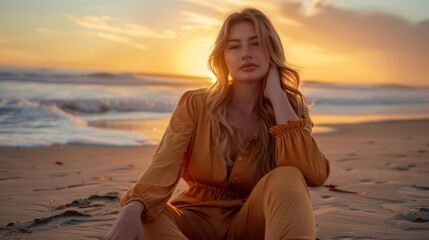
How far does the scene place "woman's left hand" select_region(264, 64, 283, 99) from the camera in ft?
10.9

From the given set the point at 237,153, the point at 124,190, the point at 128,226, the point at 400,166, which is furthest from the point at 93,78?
the point at 128,226

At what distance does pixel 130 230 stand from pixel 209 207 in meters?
0.68

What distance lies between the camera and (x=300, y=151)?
3010 millimetres

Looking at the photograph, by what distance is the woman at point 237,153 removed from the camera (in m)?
2.85

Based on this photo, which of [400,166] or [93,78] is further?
[93,78]

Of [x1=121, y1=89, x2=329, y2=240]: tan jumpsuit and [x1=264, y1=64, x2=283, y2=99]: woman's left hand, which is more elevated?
[x1=264, y1=64, x2=283, y2=99]: woman's left hand

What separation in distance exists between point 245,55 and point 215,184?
2.56ft

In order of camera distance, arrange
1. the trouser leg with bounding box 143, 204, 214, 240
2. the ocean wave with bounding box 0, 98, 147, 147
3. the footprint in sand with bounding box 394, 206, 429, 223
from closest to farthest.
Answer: the trouser leg with bounding box 143, 204, 214, 240
the footprint in sand with bounding box 394, 206, 429, 223
the ocean wave with bounding box 0, 98, 147, 147

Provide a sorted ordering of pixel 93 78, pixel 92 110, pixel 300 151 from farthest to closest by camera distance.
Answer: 1. pixel 93 78
2. pixel 92 110
3. pixel 300 151

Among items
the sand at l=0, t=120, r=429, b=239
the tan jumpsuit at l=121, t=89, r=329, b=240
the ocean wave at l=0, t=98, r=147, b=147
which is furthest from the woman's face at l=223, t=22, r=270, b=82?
the ocean wave at l=0, t=98, r=147, b=147

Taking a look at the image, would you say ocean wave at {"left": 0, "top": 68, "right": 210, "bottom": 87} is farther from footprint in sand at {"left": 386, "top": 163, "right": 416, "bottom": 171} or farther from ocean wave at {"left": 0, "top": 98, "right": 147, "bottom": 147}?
footprint in sand at {"left": 386, "top": 163, "right": 416, "bottom": 171}

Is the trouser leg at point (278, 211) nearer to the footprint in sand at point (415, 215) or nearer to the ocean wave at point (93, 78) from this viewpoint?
the footprint in sand at point (415, 215)

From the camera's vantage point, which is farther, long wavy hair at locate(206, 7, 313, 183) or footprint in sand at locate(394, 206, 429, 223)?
footprint in sand at locate(394, 206, 429, 223)

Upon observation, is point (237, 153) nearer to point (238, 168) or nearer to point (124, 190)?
point (238, 168)
